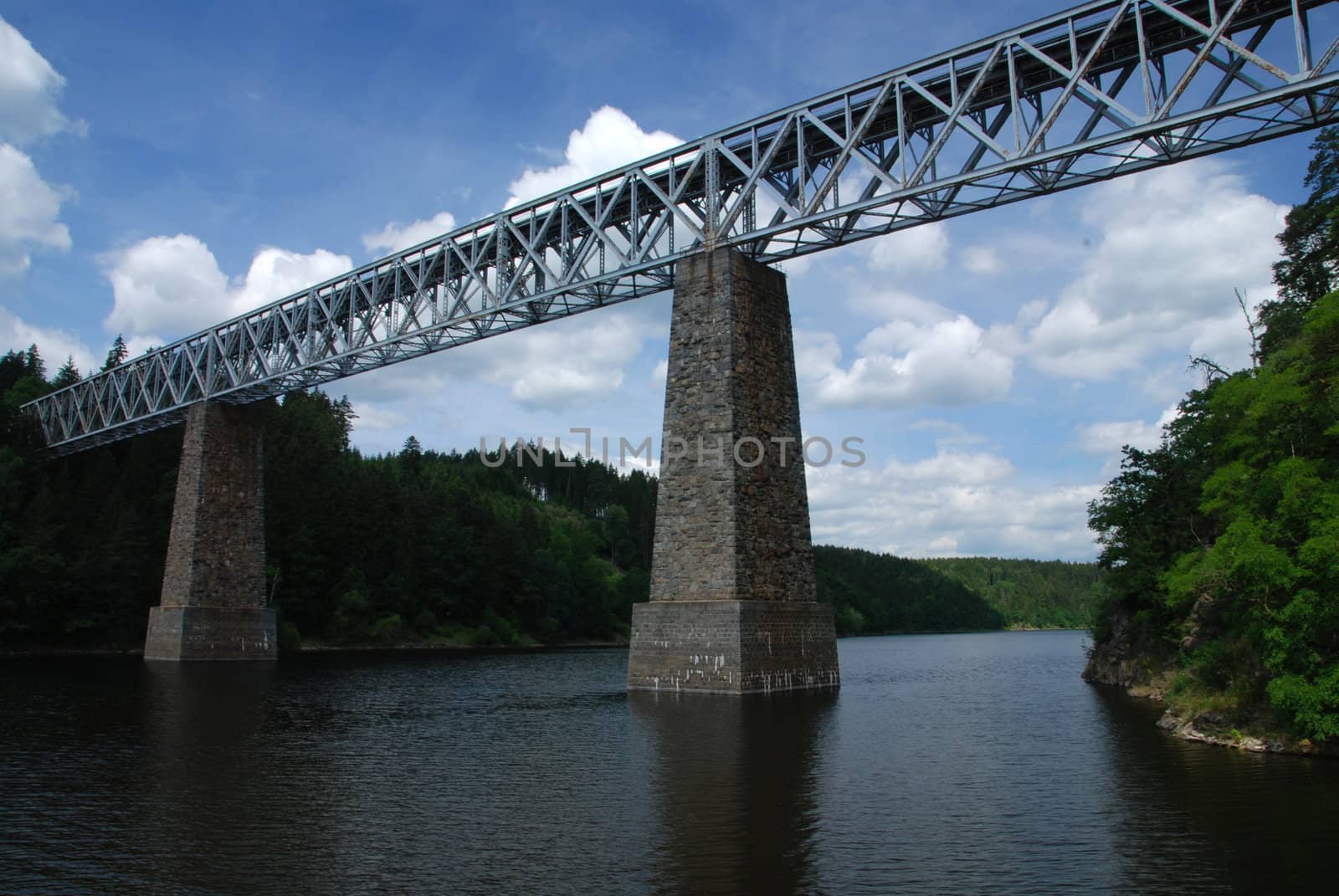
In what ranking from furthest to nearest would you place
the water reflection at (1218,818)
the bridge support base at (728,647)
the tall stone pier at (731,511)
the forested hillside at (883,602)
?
the forested hillside at (883,602) < the tall stone pier at (731,511) < the bridge support base at (728,647) < the water reflection at (1218,818)

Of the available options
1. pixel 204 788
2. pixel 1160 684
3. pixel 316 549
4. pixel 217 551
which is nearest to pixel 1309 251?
pixel 1160 684

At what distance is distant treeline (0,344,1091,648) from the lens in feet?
216

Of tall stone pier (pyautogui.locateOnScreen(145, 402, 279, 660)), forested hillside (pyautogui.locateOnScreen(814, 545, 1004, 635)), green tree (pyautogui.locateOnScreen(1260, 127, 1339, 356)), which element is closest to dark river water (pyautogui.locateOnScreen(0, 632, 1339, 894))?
green tree (pyautogui.locateOnScreen(1260, 127, 1339, 356))

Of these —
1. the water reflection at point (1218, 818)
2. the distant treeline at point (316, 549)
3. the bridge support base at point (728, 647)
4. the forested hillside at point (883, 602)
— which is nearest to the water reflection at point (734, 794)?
the bridge support base at point (728, 647)

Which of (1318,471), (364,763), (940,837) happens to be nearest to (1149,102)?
(1318,471)

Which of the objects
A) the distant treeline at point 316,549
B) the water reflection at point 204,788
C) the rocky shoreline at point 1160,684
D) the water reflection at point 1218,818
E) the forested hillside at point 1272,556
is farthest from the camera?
the distant treeline at point 316,549

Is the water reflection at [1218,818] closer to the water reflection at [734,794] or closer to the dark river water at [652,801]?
the dark river water at [652,801]

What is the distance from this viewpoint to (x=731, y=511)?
A: 99.9 ft

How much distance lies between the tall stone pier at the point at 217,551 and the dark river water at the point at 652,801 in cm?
2371

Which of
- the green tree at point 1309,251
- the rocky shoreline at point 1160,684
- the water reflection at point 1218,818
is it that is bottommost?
the water reflection at point 1218,818

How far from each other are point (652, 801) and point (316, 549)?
2679 inches

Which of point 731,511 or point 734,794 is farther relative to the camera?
point 731,511

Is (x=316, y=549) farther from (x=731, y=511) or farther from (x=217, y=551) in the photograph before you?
(x=731, y=511)

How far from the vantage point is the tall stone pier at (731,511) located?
3041cm
